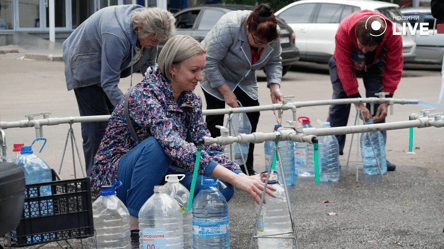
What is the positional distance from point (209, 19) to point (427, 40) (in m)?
5.86

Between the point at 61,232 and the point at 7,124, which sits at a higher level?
the point at 7,124

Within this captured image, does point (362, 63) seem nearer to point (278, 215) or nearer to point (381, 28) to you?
point (381, 28)

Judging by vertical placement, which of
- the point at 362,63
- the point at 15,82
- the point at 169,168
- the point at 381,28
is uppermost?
the point at 381,28

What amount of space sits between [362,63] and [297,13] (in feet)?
29.5

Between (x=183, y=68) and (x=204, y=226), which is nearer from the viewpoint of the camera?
(x=204, y=226)

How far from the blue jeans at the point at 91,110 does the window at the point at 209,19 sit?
8046 millimetres

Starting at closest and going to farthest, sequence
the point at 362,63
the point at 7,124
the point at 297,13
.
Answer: the point at 7,124 < the point at 362,63 < the point at 297,13

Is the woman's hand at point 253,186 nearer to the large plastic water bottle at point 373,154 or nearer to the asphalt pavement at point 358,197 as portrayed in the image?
the asphalt pavement at point 358,197

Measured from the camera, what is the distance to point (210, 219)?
3076 millimetres

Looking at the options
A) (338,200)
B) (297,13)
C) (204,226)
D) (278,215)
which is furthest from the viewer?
(297,13)

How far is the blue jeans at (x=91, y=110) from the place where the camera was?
4.66 metres

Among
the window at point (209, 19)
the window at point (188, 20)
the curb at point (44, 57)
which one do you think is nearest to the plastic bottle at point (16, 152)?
the window at point (209, 19)

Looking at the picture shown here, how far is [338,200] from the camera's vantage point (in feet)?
15.6

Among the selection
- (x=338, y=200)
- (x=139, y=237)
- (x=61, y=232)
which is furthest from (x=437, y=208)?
(x=61, y=232)
